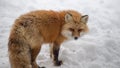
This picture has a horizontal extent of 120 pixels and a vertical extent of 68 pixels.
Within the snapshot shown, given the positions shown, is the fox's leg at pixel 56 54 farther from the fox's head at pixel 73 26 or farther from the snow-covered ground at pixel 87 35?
the fox's head at pixel 73 26

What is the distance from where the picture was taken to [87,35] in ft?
21.2

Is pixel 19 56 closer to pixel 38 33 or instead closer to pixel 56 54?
pixel 38 33

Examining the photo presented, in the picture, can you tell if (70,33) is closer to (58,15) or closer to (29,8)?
(58,15)

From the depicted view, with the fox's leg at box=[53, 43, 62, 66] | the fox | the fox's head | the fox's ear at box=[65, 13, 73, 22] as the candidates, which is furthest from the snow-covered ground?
the fox's ear at box=[65, 13, 73, 22]

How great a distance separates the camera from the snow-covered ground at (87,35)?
16.9ft

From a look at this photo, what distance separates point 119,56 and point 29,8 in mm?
4402

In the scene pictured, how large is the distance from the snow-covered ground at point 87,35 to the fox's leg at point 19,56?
1058 millimetres

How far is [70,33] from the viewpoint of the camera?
4738mm

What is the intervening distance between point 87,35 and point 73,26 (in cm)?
184

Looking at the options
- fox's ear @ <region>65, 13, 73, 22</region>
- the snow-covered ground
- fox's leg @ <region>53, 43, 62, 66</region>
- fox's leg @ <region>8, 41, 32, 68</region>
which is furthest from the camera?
the snow-covered ground

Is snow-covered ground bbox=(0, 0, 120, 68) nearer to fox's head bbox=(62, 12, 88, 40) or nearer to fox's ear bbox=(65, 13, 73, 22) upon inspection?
fox's head bbox=(62, 12, 88, 40)

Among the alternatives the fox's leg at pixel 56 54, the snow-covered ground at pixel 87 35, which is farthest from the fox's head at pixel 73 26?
the snow-covered ground at pixel 87 35

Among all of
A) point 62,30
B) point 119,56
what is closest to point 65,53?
point 62,30

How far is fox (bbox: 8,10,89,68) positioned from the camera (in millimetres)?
3859
